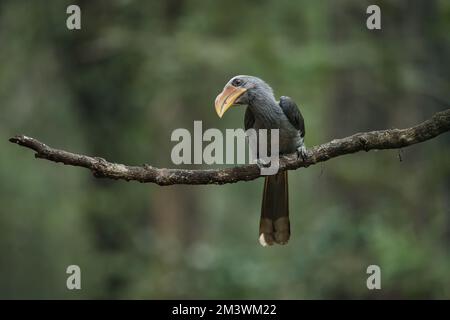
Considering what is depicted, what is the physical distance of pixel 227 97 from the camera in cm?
551

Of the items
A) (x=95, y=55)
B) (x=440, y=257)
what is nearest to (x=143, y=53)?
(x=95, y=55)

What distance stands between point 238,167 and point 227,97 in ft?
2.39

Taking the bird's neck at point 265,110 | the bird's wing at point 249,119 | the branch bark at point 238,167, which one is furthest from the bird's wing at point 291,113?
the branch bark at point 238,167

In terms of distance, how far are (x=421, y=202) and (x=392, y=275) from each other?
108 centimetres

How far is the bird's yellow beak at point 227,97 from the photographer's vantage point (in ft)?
17.5

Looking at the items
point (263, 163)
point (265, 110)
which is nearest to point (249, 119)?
point (265, 110)

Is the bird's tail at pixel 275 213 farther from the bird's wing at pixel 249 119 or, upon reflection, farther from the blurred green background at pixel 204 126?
the blurred green background at pixel 204 126

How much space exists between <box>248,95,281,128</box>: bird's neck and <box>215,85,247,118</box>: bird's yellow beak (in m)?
0.15

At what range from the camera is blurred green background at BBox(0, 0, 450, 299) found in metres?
9.96

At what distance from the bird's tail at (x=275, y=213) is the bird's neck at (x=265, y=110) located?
449mm

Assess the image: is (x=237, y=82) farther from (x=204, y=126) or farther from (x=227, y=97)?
(x=204, y=126)

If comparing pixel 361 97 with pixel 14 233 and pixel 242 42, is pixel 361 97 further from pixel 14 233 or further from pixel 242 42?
pixel 14 233

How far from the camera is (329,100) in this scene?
12977mm

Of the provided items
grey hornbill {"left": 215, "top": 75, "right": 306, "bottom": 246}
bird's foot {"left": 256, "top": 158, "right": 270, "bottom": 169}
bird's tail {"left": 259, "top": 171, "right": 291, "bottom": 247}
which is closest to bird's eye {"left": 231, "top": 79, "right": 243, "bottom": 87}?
grey hornbill {"left": 215, "top": 75, "right": 306, "bottom": 246}
